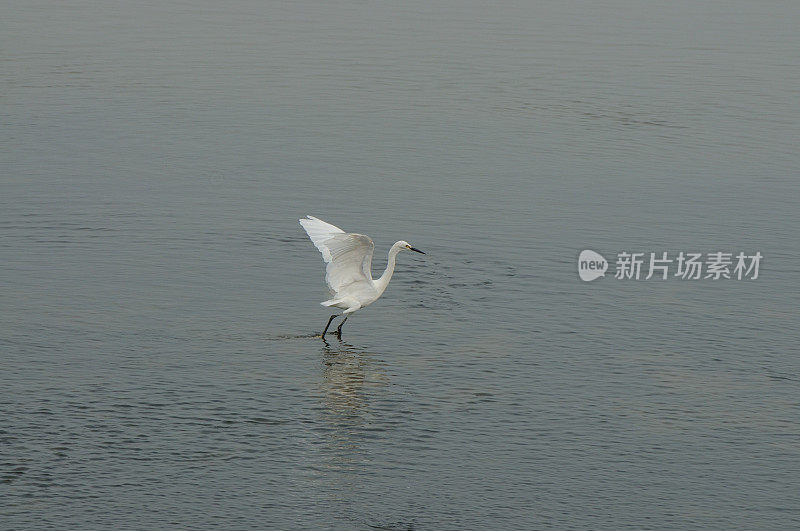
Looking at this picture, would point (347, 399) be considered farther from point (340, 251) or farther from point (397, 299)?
point (397, 299)

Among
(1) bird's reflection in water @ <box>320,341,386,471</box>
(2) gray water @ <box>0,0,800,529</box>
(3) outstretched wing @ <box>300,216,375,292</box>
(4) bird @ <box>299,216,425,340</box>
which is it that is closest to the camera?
(2) gray water @ <box>0,0,800,529</box>

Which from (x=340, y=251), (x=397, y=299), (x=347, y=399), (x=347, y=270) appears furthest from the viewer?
(x=397, y=299)

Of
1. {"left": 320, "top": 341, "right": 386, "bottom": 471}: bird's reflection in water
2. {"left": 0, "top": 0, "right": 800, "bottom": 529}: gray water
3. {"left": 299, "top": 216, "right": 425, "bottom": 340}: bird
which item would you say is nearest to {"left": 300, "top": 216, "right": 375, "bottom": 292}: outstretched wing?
{"left": 299, "top": 216, "right": 425, "bottom": 340}: bird

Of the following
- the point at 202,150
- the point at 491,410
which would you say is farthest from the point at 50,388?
the point at 202,150

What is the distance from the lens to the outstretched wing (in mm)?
26281

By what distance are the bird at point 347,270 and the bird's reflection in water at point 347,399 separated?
86cm

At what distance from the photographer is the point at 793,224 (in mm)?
36500

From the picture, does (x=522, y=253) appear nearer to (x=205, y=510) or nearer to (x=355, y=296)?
(x=355, y=296)

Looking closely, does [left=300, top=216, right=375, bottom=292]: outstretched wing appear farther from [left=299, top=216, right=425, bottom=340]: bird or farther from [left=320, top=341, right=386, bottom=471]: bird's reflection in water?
[left=320, top=341, right=386, bottom=471]: bird's reflection in water

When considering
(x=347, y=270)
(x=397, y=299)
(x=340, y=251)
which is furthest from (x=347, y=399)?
(x=397, y=299)

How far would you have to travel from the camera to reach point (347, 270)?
27328 millimetres

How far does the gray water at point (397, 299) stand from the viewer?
20.4m

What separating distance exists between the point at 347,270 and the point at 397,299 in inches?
122

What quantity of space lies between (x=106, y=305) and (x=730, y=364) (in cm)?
1289
